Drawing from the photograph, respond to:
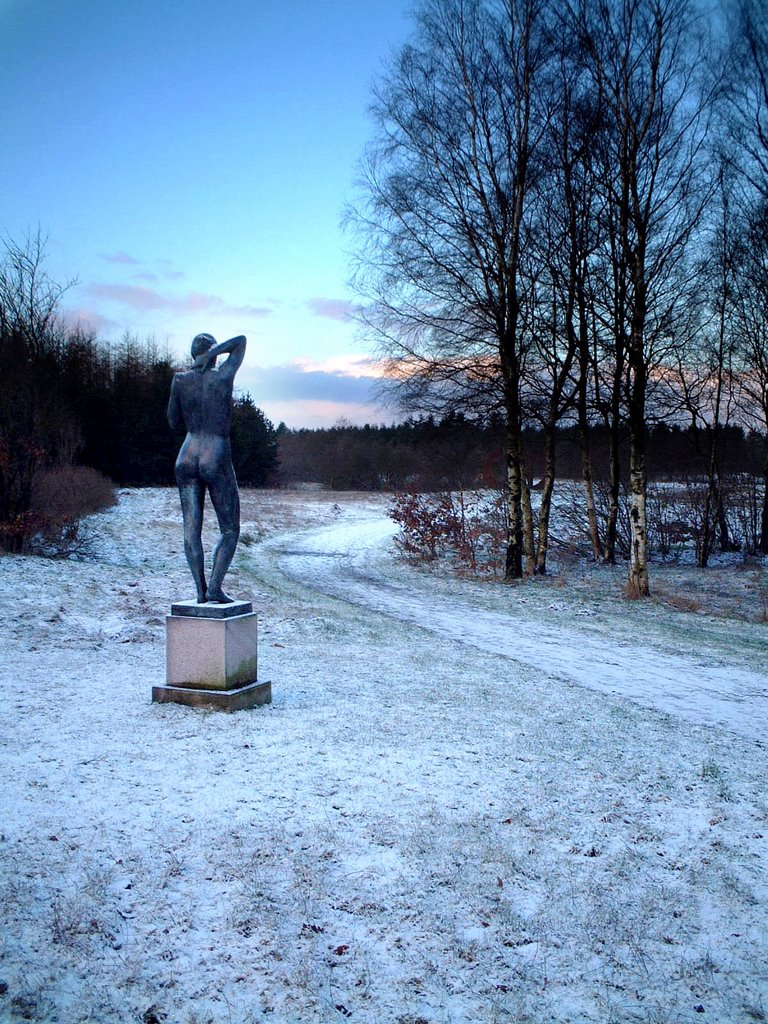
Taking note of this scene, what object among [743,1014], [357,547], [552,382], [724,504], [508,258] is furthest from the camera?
[357,547]

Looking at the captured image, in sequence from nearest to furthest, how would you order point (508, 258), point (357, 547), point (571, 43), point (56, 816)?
point (56, 816)
point (571, 43)
point (508, 258)
point (357, 547)

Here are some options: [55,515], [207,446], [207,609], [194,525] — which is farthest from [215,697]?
[55,515]

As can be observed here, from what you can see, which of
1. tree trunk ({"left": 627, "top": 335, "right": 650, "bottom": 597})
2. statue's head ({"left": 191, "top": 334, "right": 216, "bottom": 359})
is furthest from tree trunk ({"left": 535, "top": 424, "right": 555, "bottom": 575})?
statue's head ({"left": 191, "top": 334, "right": 216, "bottom": 359})

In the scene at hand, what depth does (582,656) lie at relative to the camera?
9.26 meters

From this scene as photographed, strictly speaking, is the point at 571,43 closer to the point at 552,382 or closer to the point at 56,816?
the point at 552,382

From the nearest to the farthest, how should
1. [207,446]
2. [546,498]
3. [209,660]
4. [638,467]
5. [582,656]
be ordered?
[209,660] < [207,446] < [582,656] < [638,467] < [546,498]

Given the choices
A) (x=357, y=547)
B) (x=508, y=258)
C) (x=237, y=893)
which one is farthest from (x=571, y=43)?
(x=237, y=893)

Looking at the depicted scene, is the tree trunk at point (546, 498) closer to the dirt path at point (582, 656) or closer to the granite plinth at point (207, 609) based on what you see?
the dirt path at point (582, 656)

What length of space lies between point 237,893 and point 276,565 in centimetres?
1550

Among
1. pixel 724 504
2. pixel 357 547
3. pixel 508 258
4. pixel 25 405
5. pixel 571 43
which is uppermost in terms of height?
pixel 571 43

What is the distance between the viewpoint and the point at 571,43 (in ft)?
48.8

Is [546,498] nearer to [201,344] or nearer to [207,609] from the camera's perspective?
[201,344]

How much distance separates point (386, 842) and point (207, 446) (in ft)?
12.8

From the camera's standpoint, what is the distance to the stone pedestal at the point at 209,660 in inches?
243
